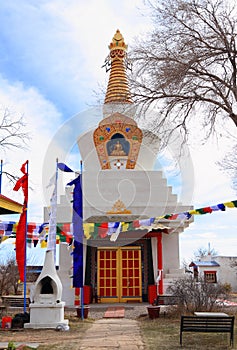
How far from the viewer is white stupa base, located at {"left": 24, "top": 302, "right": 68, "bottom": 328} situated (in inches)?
524

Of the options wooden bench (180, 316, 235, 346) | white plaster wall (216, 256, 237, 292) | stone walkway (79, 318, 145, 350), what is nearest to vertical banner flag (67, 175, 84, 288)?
stone walkway (79, 318, 145, 350)

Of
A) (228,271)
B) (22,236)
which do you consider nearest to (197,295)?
Result: (22,236)

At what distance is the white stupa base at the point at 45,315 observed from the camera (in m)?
13.3

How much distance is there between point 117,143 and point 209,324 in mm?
14902

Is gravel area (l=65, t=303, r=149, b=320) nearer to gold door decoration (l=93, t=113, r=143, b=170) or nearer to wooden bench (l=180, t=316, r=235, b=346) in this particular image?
wooden bench (l=180, t=316, r=235, b=346)

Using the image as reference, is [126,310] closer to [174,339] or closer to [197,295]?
[197,295]

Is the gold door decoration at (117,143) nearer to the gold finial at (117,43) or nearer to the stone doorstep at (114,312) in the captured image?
the gold finial at (117,43)

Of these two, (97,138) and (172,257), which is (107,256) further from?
(97,138)

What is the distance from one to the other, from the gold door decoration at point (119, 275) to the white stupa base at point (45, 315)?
24.3 ft

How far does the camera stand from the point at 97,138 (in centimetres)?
2461

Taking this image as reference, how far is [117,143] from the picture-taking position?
2428cm

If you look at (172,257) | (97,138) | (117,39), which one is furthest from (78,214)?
(117,39)

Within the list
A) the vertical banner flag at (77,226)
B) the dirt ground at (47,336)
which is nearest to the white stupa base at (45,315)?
the dirt ground at (47,336)

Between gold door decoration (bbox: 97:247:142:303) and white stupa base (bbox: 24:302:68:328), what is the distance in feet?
24.3
